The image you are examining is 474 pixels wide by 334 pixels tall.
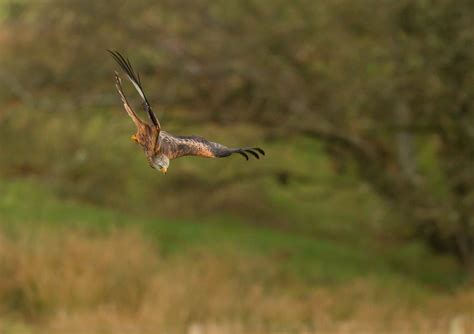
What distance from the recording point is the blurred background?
44.8 feet

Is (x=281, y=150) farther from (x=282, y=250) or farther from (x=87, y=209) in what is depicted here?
(x=87, y=209)

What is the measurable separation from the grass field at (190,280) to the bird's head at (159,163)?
12.3 metres

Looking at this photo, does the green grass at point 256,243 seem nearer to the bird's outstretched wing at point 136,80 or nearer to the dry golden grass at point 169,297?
the dry golden grass at point 169,297

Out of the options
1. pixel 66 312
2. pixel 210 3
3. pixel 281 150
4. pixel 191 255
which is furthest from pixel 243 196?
pixel 66 312

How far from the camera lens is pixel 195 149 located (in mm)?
779

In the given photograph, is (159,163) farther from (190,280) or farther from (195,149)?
(190,280)

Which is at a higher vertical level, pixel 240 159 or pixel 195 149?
pixel 240 159

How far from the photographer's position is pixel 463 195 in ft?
47.4

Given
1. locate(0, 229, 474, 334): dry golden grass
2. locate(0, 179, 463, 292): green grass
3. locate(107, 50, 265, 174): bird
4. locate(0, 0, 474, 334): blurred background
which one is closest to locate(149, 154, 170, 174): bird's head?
locate(107, 50, 265, 174): bird

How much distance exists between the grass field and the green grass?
0.04 metres

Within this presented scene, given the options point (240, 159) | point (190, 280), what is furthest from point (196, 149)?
point (190, 280)

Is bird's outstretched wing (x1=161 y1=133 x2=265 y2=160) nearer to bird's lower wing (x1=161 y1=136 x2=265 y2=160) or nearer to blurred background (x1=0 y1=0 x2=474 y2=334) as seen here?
bird's lower wing (x1=161 y1=136 x2=265 y2=160)

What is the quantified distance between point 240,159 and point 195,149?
43.9ft

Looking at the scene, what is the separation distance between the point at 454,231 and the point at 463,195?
0.97 m
